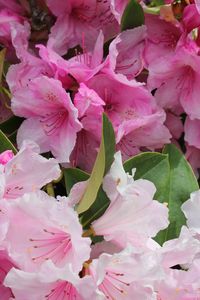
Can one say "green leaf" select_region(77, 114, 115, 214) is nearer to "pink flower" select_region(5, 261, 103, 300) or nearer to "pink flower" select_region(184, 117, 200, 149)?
"pink flower" select_region(5, 261, 103, 300)

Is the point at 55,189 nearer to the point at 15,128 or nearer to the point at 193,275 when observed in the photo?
the point at 15,128

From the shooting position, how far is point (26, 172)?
76 centimetres

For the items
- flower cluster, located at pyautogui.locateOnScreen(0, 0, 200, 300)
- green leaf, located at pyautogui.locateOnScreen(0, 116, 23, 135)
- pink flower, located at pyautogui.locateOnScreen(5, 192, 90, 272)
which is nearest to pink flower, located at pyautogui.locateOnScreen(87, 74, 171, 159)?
flower cluster, located at pyautogui.locateOnScreen(0, 0, 200, 300)

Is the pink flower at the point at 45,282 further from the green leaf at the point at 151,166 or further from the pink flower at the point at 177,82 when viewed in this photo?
the pink flower at the point at 177,82

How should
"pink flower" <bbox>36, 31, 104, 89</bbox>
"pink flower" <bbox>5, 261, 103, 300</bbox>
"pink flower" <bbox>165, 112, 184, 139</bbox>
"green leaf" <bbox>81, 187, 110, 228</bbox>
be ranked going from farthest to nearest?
→ "pink flower" <bbox>165, 112, 184, 139</bbox>
"pink flower" <bbox>36, 31, 104, 89</bbox>
"green leaf" <bbox>81, 187, 110, 228</bbox>
"pink flower" <bbox>5, 261, 103, 300</bbox>

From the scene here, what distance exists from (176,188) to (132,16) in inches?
9.3

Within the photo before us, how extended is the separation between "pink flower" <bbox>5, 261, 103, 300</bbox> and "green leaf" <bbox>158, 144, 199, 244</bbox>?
7.7 inches

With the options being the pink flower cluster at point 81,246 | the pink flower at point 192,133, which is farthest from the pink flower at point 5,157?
the pink flower at point 192,133

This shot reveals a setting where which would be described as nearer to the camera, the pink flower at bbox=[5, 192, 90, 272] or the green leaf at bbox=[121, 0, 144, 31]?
the pink flower at bbox=[5, 192, 90, 272]

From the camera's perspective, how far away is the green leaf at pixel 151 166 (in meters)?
0.86

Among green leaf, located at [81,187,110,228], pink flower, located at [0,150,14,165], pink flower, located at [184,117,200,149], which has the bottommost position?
pink flower, located at [184,117,200,149]

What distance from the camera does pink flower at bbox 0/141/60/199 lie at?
743 mm

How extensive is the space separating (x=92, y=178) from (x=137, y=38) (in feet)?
0.92

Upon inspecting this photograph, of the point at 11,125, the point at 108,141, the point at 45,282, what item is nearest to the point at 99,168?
the point at 108,141
